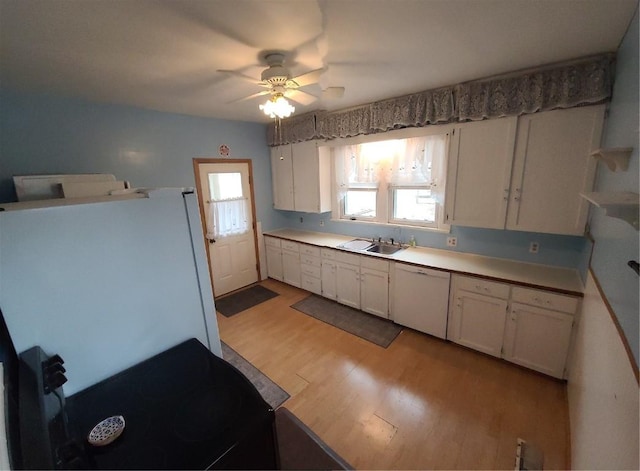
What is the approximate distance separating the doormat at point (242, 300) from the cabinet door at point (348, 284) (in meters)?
1.11

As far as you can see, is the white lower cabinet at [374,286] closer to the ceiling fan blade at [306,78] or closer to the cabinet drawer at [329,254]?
the cabinet drawer at [329,254]

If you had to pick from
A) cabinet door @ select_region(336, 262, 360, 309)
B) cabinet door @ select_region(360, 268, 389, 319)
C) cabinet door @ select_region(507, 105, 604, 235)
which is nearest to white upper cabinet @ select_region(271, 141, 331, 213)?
cabinet door @ select_region(336, 262, 360, 309)

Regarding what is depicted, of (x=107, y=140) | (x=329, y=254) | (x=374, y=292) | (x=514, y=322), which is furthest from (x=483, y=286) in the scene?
(x=107, y=140)

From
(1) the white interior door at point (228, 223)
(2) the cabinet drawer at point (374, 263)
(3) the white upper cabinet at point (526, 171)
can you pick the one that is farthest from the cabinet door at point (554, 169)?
(1) the white interior door at point (228, 223)

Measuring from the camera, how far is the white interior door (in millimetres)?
3744

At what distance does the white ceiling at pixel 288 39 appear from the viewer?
128 cm

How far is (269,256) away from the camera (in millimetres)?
4488

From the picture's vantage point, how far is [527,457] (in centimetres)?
165

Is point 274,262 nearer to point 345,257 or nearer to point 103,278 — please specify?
point 345,257

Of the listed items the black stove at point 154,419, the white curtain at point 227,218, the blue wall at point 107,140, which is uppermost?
the blue wall at point 107,140

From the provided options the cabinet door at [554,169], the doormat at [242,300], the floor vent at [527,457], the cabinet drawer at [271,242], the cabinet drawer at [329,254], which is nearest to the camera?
the floor vent at [527,457]

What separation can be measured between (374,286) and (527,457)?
1.84 metres

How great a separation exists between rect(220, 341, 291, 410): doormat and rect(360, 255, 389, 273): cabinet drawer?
5.32ft

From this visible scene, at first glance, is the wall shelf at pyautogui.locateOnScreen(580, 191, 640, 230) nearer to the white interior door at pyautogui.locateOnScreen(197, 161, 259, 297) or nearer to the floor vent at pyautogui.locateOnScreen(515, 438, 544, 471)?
the floor vent at pyautogui.locateOnScreen(515, 438, 544, 471)
